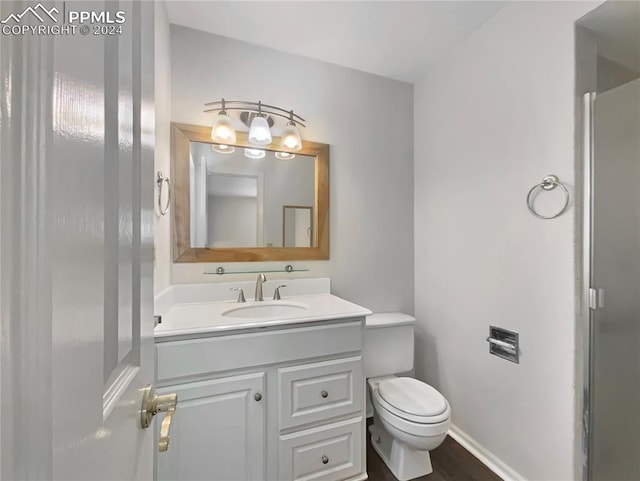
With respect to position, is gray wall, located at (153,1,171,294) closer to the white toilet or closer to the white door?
the white door

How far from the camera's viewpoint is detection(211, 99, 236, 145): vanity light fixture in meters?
1.66

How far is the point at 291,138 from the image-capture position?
181 centimetres

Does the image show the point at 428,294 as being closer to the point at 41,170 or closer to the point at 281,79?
the point at 281,79

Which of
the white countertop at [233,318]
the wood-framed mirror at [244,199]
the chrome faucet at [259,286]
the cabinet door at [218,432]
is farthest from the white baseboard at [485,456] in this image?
the chrome faucet at [259,286]

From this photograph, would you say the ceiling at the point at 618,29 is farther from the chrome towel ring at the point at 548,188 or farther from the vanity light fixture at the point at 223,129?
the vanity light fixture at the point at 223,129

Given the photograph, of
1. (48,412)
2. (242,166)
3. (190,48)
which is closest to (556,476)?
(48,412)

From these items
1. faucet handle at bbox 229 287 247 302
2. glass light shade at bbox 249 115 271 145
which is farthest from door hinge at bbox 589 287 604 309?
glass light shade at bbox 249 115 271 145

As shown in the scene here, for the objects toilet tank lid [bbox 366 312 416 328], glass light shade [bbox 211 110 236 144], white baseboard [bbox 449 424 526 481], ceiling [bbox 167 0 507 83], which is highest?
ceiling [bbox 167 0 507 83]

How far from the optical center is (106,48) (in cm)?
38

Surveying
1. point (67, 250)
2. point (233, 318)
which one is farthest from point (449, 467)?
point (67, 250)

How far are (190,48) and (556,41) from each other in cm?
183

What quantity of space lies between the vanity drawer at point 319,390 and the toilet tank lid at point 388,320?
0.40m

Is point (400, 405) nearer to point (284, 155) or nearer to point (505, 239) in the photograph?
point (505, 239)

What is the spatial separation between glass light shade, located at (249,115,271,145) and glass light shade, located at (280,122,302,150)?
109 millimetres
